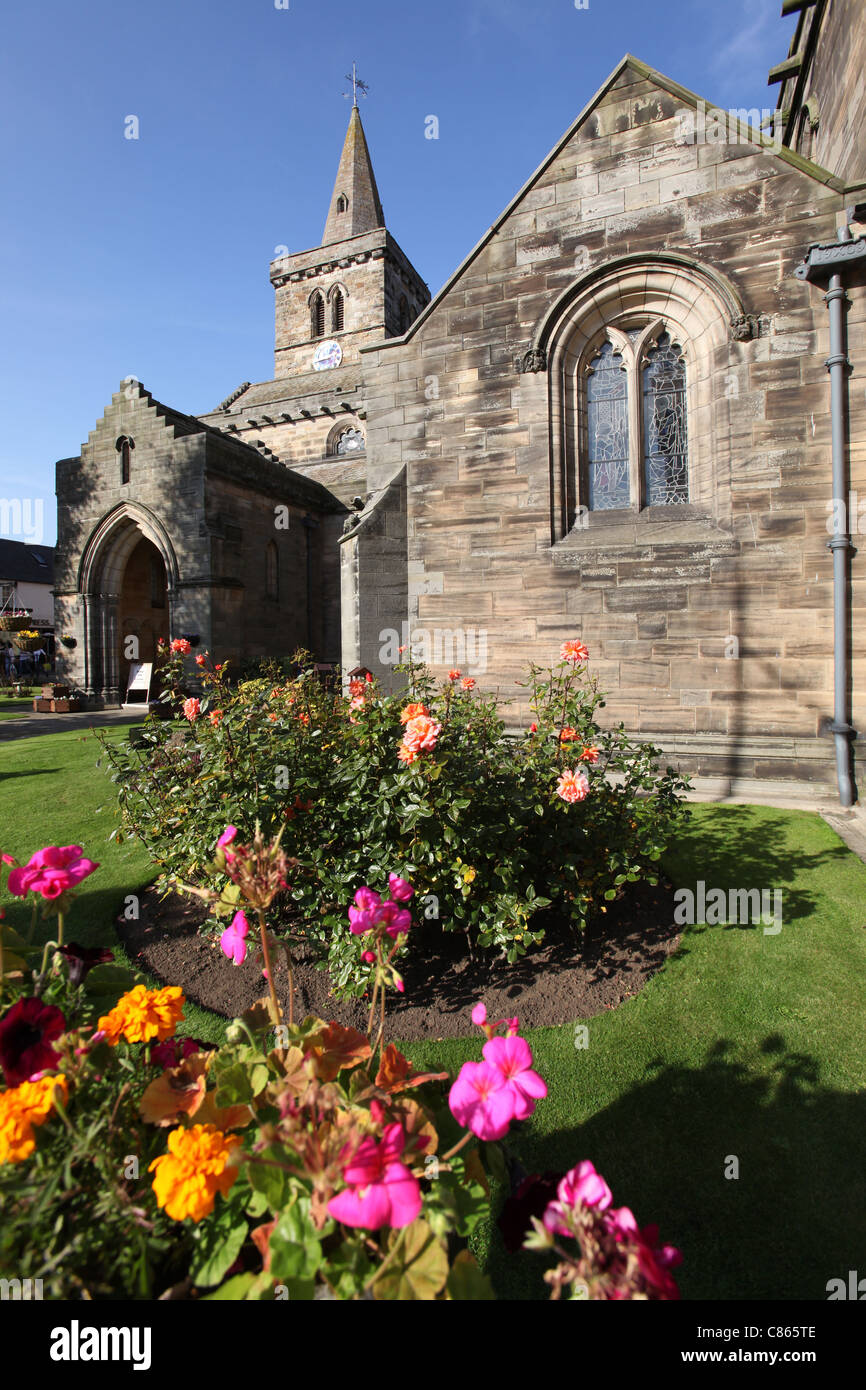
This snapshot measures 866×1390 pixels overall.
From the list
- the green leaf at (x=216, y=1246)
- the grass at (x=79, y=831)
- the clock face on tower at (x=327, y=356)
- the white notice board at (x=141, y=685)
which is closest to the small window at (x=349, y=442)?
the clock face on tower at (x=327, y=356)

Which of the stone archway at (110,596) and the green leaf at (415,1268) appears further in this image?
the stone archway at (110,596)

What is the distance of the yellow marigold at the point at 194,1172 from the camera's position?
1.05 metres

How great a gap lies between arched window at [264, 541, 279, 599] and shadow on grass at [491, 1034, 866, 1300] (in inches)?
660

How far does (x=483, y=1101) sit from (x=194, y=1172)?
1.71ft

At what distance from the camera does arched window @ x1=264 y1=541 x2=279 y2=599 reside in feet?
58.4

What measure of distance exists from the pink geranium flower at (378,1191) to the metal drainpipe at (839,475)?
7383mm

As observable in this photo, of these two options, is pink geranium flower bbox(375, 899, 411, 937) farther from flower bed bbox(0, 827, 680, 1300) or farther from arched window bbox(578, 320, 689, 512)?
arched window bbox(578, 320, 689, 512)

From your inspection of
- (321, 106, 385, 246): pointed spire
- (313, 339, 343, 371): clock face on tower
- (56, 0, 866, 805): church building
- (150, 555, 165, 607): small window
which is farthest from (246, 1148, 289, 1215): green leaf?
(321, 106, 385, 246): pointed spire

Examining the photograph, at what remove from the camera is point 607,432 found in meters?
8.53

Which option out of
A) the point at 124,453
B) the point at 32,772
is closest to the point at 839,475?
the point at 32,772

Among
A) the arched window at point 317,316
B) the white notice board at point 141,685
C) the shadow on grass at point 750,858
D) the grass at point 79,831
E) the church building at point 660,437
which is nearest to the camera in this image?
the grass at point 79,831

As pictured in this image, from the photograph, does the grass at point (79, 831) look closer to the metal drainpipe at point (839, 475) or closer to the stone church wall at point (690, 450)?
the stone church wall at point (690, 450)
